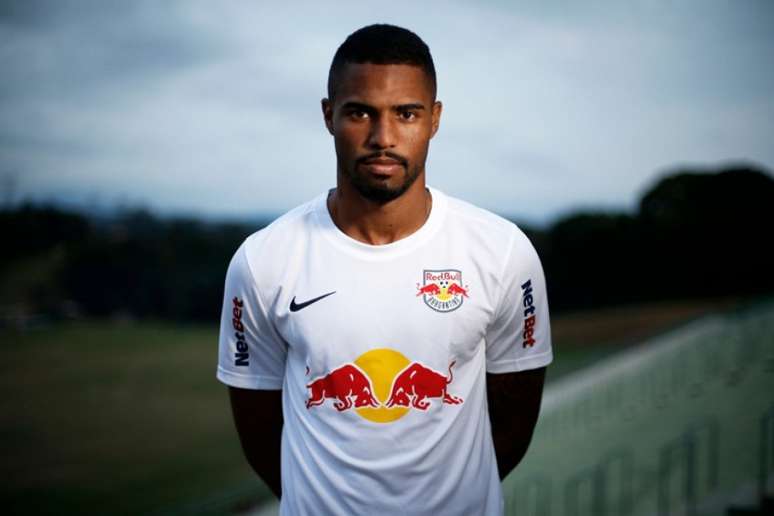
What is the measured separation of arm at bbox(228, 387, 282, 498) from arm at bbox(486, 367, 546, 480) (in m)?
0.76

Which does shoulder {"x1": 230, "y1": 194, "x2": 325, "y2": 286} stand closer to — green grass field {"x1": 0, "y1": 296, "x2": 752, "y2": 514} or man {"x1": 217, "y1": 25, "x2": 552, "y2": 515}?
man {"x1": 217, "y1": 25, "x2": 552, "y2": 515}

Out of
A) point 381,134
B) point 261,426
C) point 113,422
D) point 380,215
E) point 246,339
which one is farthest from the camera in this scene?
point 113,422

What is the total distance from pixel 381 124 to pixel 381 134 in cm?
3

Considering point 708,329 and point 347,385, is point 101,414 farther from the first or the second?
point 347,385

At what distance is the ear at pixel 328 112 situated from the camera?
2100 mm

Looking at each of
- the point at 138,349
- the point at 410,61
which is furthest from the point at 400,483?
the point at 138,349

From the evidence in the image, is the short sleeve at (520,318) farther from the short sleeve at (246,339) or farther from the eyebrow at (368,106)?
the short sleeve at (246,339)

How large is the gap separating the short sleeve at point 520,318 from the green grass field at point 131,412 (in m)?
21.1

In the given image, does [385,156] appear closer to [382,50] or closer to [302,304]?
[382,50]

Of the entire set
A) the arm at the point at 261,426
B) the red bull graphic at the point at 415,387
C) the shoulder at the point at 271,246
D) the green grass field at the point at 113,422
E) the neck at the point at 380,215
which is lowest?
the green grass field at the point at 113,422

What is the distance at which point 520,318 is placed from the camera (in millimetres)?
2207

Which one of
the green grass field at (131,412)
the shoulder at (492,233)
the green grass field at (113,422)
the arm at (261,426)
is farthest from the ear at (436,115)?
the green grass field at (113,422)

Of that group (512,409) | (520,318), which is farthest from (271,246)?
(512,409)

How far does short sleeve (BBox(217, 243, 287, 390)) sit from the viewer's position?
210 centimetres
